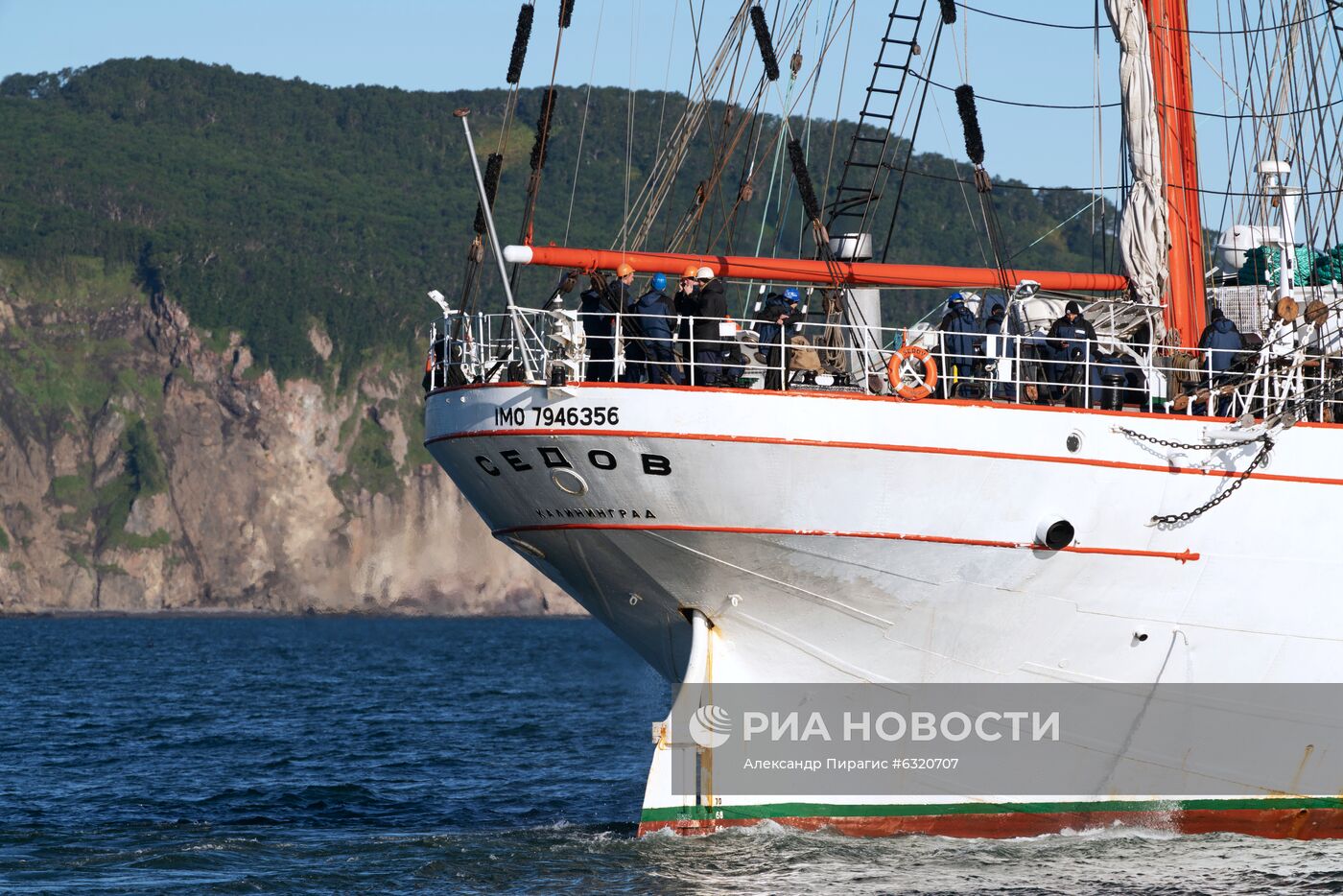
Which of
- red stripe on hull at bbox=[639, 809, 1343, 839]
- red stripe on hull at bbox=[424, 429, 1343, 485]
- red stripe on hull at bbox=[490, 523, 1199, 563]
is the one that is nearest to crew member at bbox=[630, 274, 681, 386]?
red stripe on hull at bbox=[424, 429, 1343, 485]

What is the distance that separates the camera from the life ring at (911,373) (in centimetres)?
2150

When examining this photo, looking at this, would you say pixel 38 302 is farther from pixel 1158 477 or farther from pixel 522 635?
pixel 1158 477

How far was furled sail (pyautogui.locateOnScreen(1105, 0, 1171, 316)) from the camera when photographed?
87.9 ft

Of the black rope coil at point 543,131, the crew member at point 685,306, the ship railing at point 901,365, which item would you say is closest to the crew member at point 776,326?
the ship railing at point 901,365

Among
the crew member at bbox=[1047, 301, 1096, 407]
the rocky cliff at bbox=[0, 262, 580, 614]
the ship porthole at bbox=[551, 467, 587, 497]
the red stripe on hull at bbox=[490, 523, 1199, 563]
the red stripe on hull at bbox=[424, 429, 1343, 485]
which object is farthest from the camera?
the rocky cliff at bbox=[0, 262, 580, 614]

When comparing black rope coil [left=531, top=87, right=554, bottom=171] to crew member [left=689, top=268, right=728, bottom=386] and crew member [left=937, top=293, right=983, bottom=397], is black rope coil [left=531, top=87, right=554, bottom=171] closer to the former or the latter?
crew member [left=689, top=268, right=728, bottom=386]

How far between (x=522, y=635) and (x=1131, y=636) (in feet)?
348

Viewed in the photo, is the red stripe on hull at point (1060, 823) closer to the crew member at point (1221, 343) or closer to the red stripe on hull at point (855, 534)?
the red stripe on hull at point (855, 534)

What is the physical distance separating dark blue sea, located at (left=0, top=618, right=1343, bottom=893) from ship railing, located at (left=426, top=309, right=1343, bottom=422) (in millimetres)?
5499

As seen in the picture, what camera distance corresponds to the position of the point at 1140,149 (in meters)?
27.2

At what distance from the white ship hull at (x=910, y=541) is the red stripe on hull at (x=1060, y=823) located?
3 centimetres

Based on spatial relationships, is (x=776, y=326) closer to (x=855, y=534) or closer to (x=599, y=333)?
(x=599, y=333)

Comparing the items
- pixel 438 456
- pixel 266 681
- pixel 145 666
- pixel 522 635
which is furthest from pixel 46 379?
pixel 438 456

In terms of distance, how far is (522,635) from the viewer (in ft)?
419
